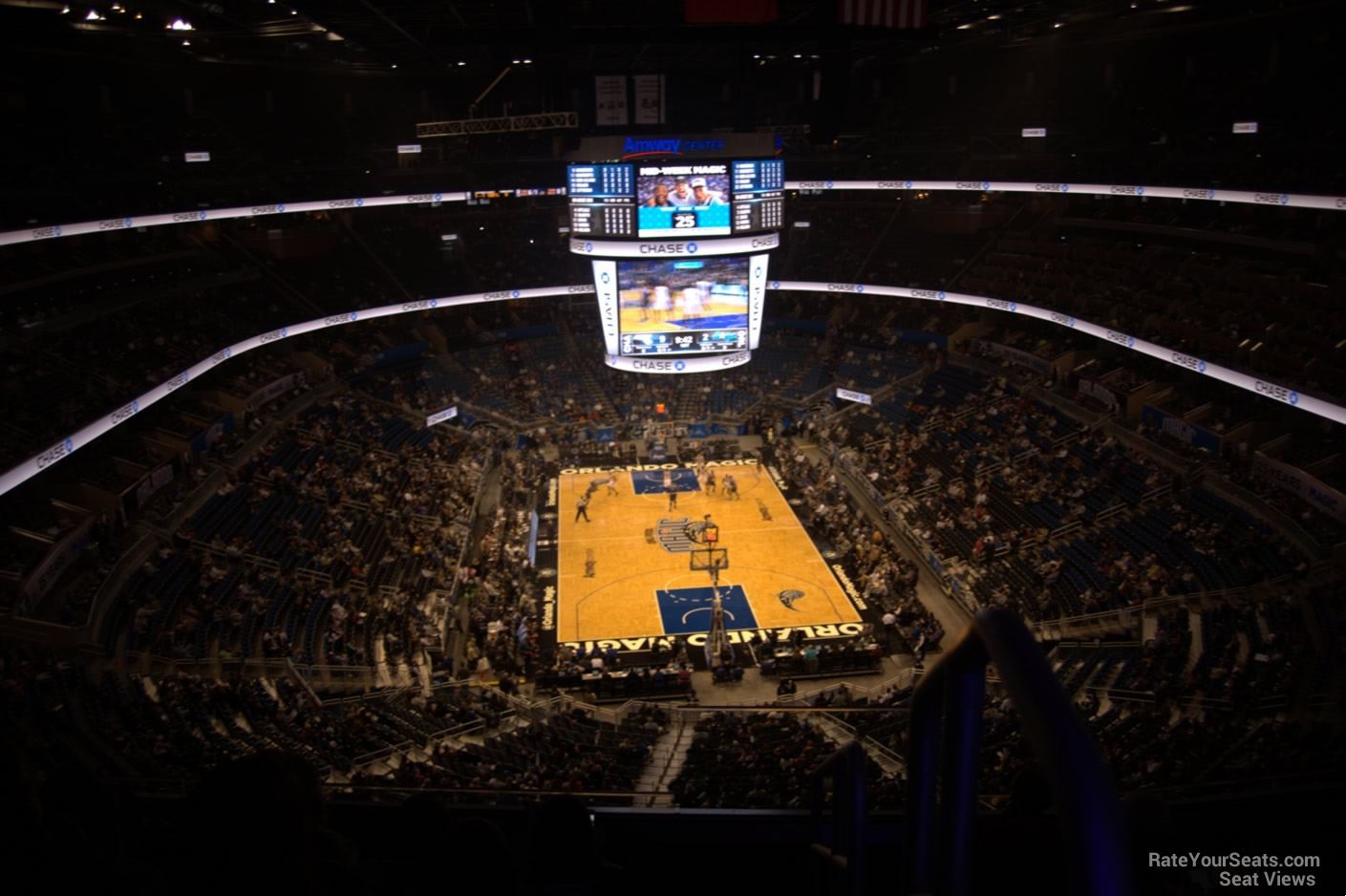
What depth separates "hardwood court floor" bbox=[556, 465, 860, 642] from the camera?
997 inches

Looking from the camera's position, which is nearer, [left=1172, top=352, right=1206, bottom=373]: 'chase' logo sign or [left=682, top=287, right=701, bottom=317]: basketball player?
[left=1172, top=352, right=1206, bottom=373]: 'chase' logo sign

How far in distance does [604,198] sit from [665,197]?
210cm

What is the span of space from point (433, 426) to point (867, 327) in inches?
840

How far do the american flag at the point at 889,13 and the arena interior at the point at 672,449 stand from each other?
0.08m

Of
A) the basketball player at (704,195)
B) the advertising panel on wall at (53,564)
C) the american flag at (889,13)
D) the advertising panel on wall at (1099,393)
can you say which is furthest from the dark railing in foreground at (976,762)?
the advertising panel on wall at (1099,393)

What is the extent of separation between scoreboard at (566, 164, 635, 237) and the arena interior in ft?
0.59

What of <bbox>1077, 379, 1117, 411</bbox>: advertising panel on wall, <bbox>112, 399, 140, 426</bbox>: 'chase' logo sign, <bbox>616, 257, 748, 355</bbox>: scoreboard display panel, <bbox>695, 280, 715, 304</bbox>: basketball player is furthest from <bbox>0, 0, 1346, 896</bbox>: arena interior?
<bbox>695, 280, 715, 304</bbox>: basketball player

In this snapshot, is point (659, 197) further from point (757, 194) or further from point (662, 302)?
point (662, 302)

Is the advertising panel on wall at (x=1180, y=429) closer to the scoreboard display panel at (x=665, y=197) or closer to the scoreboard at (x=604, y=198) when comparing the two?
the scoreboard display panel at (x=665, y=197)

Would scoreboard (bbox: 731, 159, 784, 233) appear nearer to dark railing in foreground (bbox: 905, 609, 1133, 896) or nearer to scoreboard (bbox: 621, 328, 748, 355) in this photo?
scoreboard (bbox: 621, 328, 748, 355)

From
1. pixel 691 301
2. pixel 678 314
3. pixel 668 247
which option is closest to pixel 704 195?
pixel 668 247

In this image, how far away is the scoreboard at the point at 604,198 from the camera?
105 ft

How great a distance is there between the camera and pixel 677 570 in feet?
93.5

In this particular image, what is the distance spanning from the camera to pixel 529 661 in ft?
74.1
